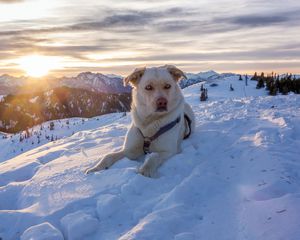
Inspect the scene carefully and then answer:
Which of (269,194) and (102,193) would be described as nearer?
(269,194)

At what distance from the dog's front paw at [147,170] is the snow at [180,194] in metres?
0.13

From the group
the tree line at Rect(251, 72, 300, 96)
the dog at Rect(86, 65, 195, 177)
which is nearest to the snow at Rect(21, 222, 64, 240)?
the dog at Rect(86, 65, 195, 177)

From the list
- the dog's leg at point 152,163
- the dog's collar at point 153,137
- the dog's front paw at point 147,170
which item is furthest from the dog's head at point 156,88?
the dog's front paw at point 147,170

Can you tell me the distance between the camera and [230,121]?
8.94 m

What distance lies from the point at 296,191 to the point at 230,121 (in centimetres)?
463

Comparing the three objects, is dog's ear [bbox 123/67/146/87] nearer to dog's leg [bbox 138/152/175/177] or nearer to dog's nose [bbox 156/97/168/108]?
dog's nose [bbox 156/97/168/108]

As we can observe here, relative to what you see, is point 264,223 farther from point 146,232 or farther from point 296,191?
point 146,232

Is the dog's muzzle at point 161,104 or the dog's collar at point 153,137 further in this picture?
the dog's collar at point 153,137

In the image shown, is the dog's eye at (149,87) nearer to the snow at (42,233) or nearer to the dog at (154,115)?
the dog at (154,115)

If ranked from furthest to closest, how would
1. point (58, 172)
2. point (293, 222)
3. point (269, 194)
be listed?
point (58, 172)
point (269, 194)
point (293, 222)

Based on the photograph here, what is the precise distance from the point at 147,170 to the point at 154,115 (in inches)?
58.1

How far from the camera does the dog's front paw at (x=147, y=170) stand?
18.0ft

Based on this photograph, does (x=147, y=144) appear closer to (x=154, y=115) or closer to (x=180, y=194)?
(x=154, y=115)

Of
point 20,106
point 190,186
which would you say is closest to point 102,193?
point 190,186
